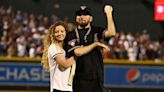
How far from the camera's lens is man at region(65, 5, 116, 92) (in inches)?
262

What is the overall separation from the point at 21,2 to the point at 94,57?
67.0 feet

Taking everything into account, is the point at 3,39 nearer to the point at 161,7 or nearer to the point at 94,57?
the point at 161,7

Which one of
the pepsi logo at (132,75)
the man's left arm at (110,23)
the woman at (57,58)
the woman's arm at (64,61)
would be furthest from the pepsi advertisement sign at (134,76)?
the man's left arm at (110,23)

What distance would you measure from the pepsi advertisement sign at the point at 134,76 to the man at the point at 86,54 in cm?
1331

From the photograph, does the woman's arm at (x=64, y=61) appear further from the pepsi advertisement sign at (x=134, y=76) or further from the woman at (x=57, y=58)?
the pepsi advertisement sign at (x=134, y=76)

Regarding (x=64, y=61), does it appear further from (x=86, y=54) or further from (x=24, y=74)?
(x=24, y=74)

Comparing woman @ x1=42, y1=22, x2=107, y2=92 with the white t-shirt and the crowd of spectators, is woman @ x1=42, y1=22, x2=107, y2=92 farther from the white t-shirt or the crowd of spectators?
the crowd of spectators

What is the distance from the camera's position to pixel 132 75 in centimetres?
2042

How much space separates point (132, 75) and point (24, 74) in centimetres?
390

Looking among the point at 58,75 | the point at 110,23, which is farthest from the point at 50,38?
the point at 110,23

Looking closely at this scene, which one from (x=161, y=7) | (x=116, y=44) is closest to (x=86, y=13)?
(x=161, y=7)

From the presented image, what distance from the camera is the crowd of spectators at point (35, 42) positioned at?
65.8 feet

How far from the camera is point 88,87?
22.2 ft

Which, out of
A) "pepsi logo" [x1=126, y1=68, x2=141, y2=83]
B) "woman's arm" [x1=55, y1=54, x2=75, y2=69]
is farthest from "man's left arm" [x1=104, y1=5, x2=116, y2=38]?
"pepsi logo" [x1=126, y1=68, x2=141, y2=83]
